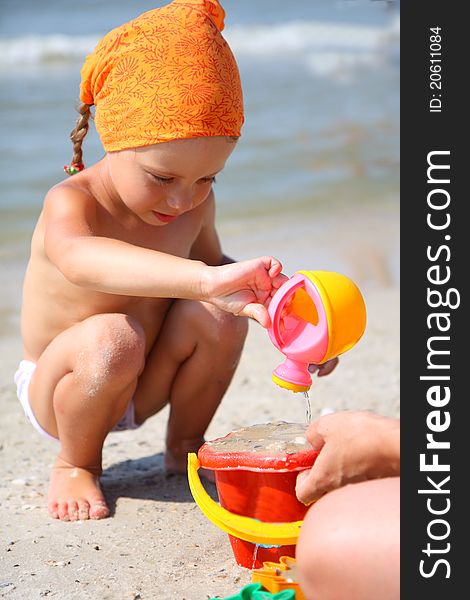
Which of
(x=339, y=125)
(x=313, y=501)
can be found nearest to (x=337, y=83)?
(x=339, y=125)

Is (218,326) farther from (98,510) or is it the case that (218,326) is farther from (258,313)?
(258,313)

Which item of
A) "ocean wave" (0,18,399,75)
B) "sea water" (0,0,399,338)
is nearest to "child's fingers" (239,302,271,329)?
"sea water" (0,0,399,338)

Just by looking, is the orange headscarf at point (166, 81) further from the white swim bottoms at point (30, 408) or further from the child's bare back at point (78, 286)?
the white swim bottoms at point (30, 408)

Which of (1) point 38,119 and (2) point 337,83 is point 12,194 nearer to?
(1) point 38,119

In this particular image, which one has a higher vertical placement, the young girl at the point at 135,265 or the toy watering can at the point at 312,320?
the young girl at the point at 135,265

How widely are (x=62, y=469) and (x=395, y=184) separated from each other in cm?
488

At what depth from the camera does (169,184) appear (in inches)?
95.2

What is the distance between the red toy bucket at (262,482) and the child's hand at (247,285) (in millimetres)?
272

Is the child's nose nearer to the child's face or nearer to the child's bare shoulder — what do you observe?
the child's face

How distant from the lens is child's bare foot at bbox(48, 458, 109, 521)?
253 cm

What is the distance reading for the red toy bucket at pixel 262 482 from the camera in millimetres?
1949

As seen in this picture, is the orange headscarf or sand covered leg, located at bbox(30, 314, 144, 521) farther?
sand covered leg, located at bbox(30, 314, 144, 521)

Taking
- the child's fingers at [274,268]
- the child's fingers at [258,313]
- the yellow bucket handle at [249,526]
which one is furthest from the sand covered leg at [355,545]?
the child's fingers at [274,268]

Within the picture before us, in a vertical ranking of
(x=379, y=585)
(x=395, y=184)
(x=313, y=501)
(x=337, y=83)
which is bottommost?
(x=379, y=585)
